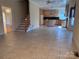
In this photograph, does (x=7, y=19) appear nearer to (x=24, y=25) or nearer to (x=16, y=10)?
(x=16, y=10)

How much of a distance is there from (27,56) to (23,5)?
24.9 ft

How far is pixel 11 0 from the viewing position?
757 cm

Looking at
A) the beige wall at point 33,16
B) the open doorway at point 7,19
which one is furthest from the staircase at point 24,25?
the open doorway at point 7,19

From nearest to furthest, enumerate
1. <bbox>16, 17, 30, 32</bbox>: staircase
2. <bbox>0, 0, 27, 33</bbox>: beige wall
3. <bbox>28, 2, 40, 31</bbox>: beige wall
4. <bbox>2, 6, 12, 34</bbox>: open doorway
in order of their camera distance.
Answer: <bbox>0, 0, 27, 33</bbox>: beige wall < <bbox>2, 6, 12, 34</bbox>: open doorway < <bbox>16, 17, 30, 32</bbox>: staircase < <bbox>28, 2, 40, 31</bbox>: beige wall

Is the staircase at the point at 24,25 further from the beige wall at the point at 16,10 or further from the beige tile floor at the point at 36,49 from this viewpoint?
the beige tile floor at the point at 36,49

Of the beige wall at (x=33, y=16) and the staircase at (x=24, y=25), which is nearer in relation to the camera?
the staircase at (x=24, y=25)

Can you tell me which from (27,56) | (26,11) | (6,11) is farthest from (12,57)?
(26,11)

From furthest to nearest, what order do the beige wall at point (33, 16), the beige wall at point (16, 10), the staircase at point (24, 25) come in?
the beige wall at point (33, 16)
the staircase at point (24, 25)
the beige wall at point (16, 10)

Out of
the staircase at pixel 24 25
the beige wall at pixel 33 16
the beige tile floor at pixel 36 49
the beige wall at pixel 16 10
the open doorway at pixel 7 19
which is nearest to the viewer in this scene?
the beige tile floor at pixel 36 49

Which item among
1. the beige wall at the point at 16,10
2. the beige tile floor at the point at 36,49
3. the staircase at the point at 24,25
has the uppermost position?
the beige wall at the point at 16,10

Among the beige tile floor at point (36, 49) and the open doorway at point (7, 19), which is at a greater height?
the open doorway at point (7, 19)

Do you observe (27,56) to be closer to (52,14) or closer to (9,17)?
(9,17)

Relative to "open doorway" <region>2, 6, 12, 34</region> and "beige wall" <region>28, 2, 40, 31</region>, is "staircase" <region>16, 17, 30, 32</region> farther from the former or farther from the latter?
"open doorway" <region>2, 6, 12, 34</region>

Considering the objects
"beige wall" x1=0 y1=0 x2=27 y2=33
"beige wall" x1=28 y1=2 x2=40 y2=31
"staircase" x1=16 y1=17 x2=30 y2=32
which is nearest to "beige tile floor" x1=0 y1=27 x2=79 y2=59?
"beige wall" x1=0 y1=0 x2=27 y2=33
